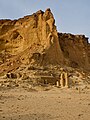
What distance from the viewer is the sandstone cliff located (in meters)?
49.5

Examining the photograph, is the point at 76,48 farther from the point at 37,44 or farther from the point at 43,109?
the point at 43,109

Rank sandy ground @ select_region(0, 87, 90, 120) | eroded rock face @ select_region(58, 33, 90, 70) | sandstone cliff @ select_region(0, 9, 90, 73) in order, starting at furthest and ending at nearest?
eroded rock face @ select_region(58, 33, 90, 70) → sandstone cliff @ select_region(0, 9, 90, 73) → sandy ground @ select_region(0, 87, 90, 120)

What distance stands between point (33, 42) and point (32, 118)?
48.1 m

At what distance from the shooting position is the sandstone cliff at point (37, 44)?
162 ft

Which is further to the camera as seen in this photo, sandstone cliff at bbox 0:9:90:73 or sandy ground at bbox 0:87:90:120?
sandstone cliff at bbox 0:9:90:73

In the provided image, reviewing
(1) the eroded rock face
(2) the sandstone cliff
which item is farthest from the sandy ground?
(1) the eroded rock face

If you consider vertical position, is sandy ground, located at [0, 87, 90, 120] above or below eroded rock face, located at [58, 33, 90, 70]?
below

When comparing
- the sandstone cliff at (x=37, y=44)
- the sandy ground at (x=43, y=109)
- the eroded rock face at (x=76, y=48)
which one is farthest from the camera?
the eroded rock face at (x=76, y=48)

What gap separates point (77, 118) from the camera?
29.8ft

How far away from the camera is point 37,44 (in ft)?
181

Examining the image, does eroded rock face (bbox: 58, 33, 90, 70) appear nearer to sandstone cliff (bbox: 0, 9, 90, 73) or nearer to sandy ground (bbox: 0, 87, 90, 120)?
sandstone cliff (bbox: 0, 9, 90, 73)

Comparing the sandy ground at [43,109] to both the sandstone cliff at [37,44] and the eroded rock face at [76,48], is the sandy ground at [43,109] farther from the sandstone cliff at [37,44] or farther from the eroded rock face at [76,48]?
the eroded rock face at [76,48]

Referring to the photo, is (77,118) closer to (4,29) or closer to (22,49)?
(22,49)

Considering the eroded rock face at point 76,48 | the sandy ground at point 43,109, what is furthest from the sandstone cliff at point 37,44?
the sandy ground at point 43,109
